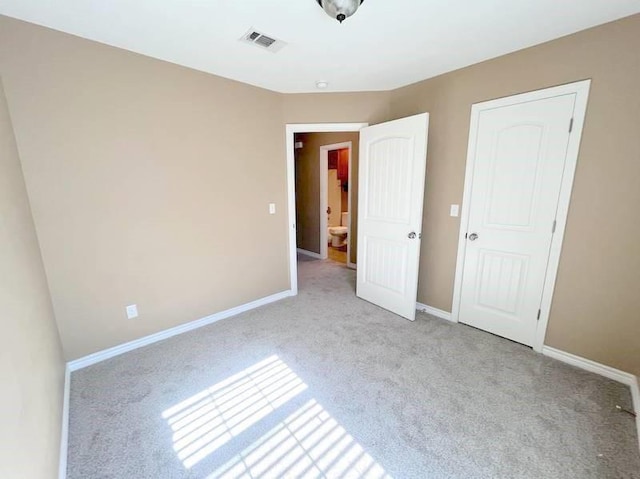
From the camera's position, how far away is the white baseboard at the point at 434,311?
278 centimetres

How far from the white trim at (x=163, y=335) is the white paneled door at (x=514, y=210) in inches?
86.8

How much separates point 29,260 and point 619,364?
3.77 meters

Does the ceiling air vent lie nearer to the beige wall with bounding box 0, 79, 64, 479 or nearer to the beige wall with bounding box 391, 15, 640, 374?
the beige wall with bounding box 0, 79, 64, 479

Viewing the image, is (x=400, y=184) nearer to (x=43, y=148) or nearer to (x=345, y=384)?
(x=345, y=384)

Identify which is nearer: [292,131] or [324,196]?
[292,131]

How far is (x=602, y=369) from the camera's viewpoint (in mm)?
1954

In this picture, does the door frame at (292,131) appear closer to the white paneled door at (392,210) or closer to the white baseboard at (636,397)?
the white paneled door at (392,210)

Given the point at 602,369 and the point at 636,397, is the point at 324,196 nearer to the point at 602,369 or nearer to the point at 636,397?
the point at 602,369

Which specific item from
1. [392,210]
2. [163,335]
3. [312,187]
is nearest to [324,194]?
[312,187]

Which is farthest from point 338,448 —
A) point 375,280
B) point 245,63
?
point 245,63

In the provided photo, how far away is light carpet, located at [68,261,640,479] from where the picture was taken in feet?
4.47

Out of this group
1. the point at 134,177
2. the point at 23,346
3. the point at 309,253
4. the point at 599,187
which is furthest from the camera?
the point at 309,253

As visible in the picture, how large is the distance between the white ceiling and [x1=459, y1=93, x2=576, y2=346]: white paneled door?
1.74ft

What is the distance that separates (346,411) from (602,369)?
75.0 inches
